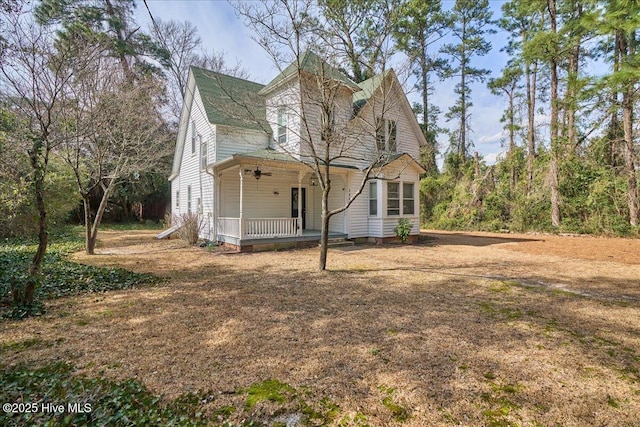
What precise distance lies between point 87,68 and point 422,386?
937cm

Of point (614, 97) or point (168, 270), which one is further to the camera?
point (614, 97)

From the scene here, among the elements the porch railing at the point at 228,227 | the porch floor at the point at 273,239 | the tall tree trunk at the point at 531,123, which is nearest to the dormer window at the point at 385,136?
the porch floor at the point at 273,239

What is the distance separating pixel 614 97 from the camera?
45.1ft

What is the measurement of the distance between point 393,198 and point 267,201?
5.37m

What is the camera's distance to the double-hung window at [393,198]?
490 inches

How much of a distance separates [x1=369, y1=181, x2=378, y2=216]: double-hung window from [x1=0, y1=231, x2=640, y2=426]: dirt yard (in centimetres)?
580

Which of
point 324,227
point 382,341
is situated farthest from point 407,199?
point 382,341

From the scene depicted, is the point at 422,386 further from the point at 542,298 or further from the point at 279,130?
the point at 279,130

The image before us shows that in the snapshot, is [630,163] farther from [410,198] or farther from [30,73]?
[30,73]

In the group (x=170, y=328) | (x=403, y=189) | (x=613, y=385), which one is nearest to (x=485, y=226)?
(x=403, y=189)

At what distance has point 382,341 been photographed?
3381 mm

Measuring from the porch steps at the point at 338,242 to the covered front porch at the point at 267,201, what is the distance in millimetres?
193

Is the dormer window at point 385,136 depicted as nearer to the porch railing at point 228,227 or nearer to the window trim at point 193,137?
the porch railing at point 228,227

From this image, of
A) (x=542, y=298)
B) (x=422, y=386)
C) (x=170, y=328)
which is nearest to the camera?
(x=422, y=386)
